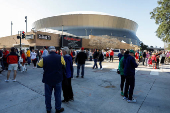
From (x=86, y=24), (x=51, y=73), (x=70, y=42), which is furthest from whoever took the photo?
(x=86, y=24)

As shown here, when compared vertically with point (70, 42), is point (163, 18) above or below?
above

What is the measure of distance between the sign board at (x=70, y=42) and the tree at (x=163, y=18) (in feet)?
68.2

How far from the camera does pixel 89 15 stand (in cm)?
6347

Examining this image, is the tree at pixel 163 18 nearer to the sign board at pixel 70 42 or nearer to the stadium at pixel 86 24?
the sign board at pixel 70 42

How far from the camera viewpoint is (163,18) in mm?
18156

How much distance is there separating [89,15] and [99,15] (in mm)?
5790

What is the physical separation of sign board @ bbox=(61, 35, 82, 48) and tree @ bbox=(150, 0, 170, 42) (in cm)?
2078

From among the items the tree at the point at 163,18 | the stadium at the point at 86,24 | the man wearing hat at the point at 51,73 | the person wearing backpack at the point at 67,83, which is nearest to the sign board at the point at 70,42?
the tree at the point at 163,18

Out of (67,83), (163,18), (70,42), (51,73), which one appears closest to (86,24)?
(70,42)

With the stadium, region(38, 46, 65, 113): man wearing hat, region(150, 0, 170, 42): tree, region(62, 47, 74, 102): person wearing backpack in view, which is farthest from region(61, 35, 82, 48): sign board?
region(38, 46, 65, 113): man wearing hat

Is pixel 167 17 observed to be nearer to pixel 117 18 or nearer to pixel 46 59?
pixel 46 59

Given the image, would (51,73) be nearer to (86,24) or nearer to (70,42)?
(70,42)

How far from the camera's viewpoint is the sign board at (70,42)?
100 ft

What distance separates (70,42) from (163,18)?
22009mm
